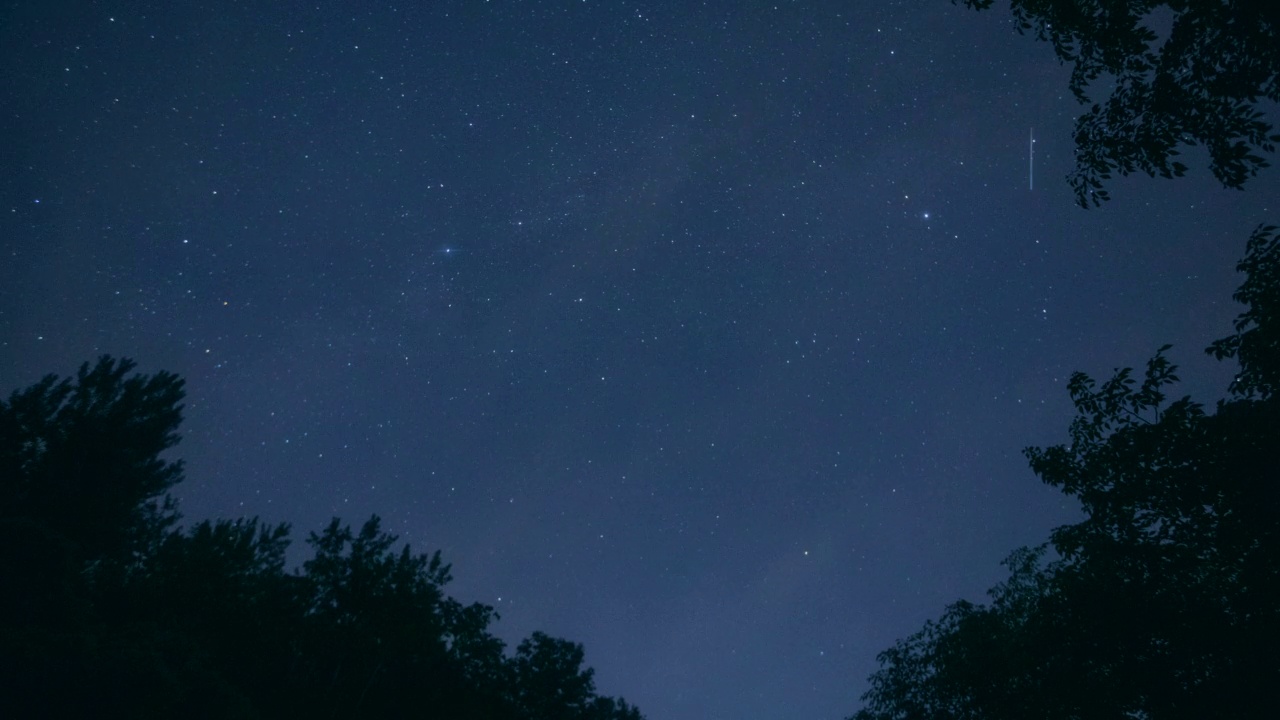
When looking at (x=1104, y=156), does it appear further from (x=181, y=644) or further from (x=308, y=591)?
(x=308, y=591)

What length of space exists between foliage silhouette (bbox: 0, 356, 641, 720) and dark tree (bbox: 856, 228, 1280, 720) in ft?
73.2

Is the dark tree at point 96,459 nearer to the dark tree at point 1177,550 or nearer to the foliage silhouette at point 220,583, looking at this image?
the foliage silhouette at point 220,583

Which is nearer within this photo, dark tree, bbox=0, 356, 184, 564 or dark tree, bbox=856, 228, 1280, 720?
dark tree, bbox=856, 228, 1280, 720

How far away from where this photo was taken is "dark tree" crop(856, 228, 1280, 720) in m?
5.93

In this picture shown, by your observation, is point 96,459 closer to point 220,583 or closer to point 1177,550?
point 220,583

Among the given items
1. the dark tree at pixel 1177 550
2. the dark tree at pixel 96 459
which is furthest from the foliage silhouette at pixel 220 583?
the dark tree at pixel 1177 550

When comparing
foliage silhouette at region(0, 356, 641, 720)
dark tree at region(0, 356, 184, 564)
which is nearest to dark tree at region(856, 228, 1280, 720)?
foliage silhouette at region(0, 356, 641, 720)

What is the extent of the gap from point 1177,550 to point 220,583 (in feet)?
109

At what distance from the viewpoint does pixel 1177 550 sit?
668 centimetres

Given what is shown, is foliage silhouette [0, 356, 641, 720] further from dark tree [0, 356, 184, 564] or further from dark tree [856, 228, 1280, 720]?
dark tree [856, 228, 1280, 720]

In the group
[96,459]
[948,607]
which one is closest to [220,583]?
[96,459]

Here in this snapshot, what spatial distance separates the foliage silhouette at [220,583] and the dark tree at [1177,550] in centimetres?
2232

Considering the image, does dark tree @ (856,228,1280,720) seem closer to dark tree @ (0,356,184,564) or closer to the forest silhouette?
the forest silhouette

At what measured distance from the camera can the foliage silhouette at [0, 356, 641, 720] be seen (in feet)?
74.8
